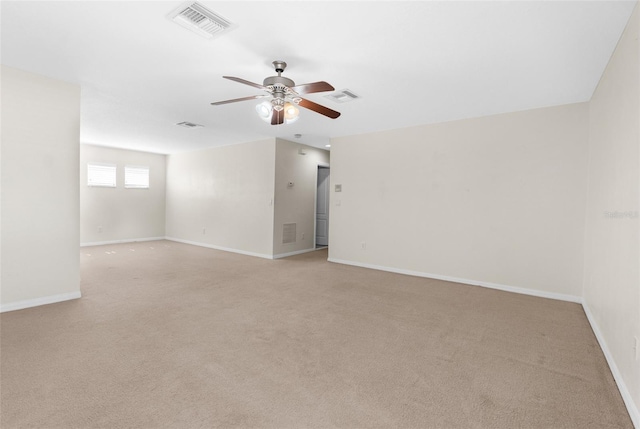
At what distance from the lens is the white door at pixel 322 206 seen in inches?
313

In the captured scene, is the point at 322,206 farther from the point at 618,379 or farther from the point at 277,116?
the point at 618,379

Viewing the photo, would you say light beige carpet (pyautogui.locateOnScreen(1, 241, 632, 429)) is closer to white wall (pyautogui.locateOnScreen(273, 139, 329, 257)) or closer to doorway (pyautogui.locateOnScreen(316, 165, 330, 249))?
white wall (pyautogui.locateOnScreen(273, 139, 329, 257))

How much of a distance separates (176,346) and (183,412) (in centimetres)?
87

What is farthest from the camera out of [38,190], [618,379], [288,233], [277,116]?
[288,233]

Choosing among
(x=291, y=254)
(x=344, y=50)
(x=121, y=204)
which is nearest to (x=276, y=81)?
(x=344, y=50)

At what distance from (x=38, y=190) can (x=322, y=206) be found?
5.57 m

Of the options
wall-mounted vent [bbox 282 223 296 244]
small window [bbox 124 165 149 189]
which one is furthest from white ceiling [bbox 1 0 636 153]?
small window [bbox 124 165 149 189]

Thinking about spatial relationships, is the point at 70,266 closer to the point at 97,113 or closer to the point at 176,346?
the point at 176,346

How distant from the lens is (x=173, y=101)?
13.4ft

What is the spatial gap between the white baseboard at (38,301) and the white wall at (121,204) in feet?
15.2

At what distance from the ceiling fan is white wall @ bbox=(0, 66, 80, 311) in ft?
6.20

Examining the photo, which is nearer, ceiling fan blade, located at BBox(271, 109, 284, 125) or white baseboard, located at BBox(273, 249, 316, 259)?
ceiling fan blade, located at BBox(271, 109, 284, 125)

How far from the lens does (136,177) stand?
8.25 m

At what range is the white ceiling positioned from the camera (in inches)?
84.4
